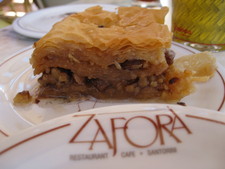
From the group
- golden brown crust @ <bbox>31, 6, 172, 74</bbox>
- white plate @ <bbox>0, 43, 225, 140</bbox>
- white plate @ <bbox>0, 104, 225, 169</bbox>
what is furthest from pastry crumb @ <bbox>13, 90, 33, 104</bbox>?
white plate @ <bbox>0, 104, 225, 169</bbox>

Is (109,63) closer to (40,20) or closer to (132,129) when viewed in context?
(132,129)

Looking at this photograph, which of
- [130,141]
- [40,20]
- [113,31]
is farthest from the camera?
[40,20]

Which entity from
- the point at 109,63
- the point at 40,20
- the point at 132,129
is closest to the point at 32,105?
the point at 109,63

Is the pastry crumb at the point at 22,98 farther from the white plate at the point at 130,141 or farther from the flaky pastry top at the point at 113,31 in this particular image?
the white plate at the point at 130,141

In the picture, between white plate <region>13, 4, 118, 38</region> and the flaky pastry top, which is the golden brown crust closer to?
the flaky pastry top

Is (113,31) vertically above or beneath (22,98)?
above

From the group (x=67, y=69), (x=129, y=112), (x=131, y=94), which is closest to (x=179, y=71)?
(x=131, y=94)

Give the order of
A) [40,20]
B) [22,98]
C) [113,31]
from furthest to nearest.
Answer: [40,20], [113,31], [22,98]
